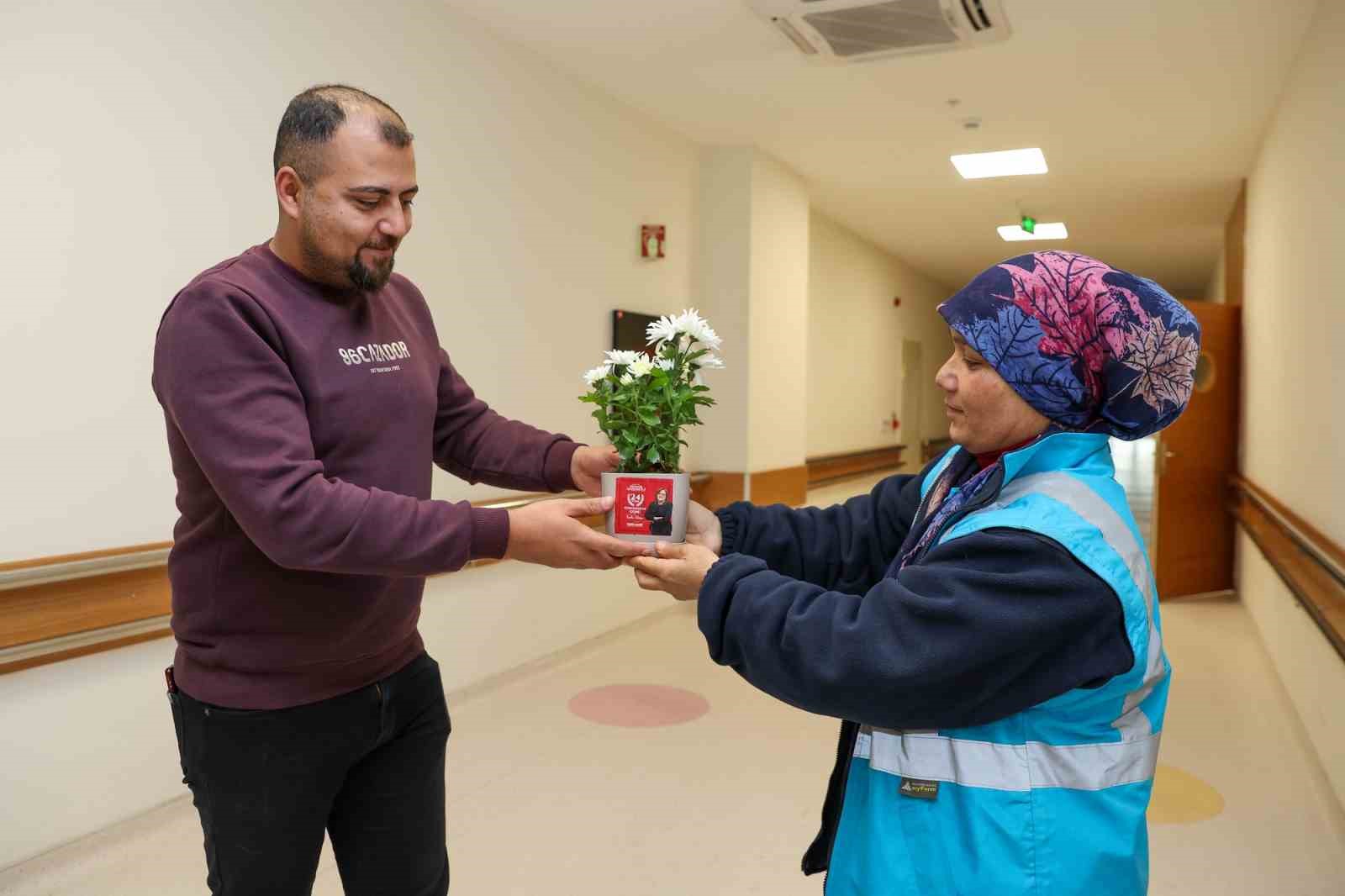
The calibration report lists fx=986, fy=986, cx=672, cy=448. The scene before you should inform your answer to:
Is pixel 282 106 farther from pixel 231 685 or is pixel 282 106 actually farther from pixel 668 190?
pixel 668 190

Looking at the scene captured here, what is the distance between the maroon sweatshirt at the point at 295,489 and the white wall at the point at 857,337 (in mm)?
7164

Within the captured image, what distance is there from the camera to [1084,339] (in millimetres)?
1175

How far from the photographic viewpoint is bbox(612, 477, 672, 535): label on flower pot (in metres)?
1.57

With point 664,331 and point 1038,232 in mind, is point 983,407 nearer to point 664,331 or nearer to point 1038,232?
point 664,331

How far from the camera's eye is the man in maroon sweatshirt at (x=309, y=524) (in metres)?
1.31

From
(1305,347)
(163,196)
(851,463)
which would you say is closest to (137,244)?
(163,196)

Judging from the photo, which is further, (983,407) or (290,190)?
(290,190)

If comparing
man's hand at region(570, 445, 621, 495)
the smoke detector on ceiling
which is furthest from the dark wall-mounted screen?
man's hand at region(570, 445, 621, 495)

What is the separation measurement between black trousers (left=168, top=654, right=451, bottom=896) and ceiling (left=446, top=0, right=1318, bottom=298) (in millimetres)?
3410

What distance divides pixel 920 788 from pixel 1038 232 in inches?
354

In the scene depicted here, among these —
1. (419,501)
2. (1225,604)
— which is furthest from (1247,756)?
(419,501)

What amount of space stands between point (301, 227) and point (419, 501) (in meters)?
0.44

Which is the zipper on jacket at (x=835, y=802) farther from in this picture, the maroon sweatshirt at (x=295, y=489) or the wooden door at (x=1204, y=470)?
the wooden door at (x=1204, y=470)

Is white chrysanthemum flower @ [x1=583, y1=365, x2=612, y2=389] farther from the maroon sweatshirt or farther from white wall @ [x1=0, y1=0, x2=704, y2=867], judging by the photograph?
white wall @ [x1=0, y1=0, x2=704, y2=867]
